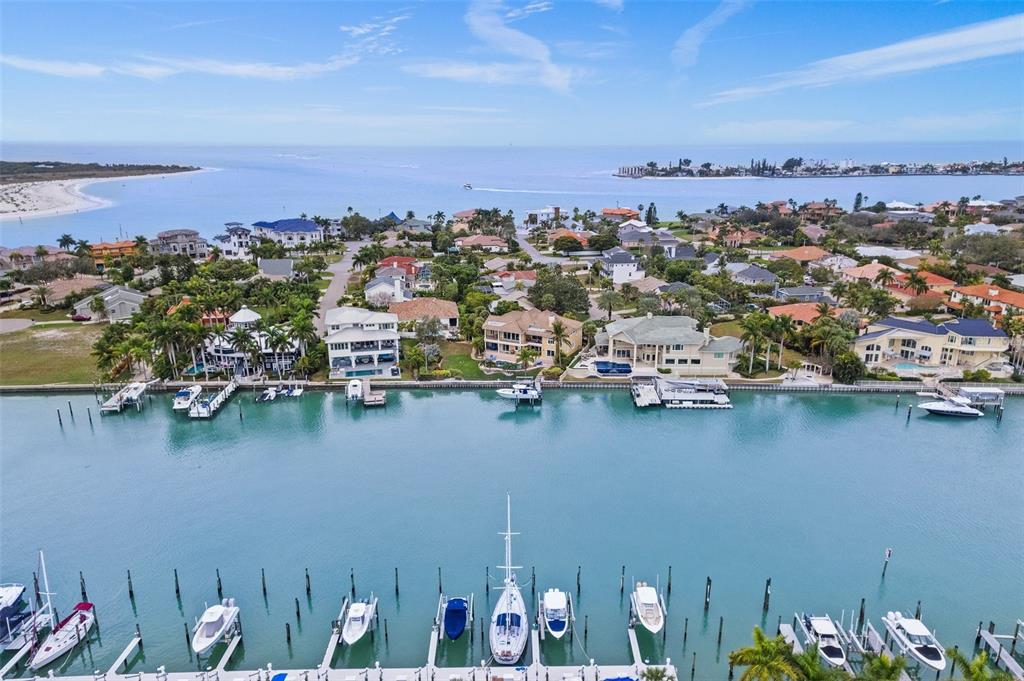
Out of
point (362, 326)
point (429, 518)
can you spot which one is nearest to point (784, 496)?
point (429, 518)

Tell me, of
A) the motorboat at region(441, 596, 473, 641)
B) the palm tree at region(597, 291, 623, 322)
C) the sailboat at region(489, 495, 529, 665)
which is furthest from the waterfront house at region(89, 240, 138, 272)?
the sailboat at region(489, 495, 529, 665)

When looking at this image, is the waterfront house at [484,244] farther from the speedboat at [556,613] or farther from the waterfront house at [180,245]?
the speedboat at [556,613]

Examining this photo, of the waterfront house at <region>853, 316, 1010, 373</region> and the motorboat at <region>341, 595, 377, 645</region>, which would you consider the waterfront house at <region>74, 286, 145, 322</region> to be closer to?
the motorboat at <region>341, 595, 377, 645</region>

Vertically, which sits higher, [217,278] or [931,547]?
[217,278]

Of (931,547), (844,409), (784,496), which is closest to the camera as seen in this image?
(931,547)

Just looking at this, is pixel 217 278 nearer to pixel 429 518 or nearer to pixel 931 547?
pixel 429 518

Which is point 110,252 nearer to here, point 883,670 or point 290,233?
point 290,233

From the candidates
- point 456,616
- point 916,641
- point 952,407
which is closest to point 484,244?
point 952,407
